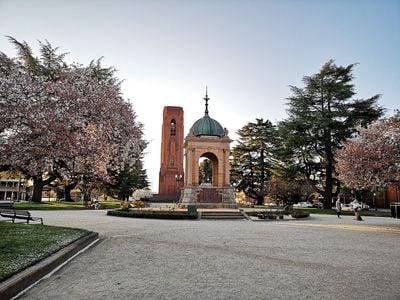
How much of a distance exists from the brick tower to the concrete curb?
60565 millimetres

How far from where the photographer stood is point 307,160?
37.1 metres

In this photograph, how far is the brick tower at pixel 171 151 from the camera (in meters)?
69.8

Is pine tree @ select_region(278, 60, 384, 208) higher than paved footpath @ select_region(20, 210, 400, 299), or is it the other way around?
pine tree @ select_region(278, 60, 384, 208)

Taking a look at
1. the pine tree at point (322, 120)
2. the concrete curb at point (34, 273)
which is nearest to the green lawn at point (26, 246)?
the concrete curb at point (34, 273)

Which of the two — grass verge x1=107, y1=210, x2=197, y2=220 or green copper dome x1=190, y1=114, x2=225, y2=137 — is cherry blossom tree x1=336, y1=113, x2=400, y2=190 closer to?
grass verge x1=107, y1=210, x2=197, y2=220

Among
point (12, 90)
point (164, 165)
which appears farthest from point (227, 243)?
point (164, 165)

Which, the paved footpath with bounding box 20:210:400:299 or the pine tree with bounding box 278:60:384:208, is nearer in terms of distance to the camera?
the paved footpath with bounding box 20:210:400:299

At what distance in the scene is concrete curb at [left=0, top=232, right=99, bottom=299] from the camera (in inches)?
192

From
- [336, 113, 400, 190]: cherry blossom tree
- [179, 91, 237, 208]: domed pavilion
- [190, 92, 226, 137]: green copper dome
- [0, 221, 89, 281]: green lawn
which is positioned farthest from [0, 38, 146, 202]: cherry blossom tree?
[190, 92, 226, 137]: green copper dome

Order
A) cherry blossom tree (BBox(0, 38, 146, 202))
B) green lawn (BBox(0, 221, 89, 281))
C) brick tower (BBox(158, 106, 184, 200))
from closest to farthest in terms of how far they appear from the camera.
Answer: green lawn (BBox(0, 221, 89, 281)) < cherry blossom tree (BBox(0, 38, 146, 202)) < brick tower (BBox(158, 106, 184, 200))

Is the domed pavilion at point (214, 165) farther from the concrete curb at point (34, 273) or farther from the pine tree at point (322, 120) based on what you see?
the concrete curb at point (34, 273)

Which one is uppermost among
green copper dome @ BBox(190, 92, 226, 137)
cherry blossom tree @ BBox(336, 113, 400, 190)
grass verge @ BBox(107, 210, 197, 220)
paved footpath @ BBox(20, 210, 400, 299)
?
green copper dome @ BBox(190, 92, 226, 137)

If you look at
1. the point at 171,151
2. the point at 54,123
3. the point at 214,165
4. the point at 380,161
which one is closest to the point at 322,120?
the point at 214,165

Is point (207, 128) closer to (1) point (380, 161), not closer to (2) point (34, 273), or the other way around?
(1) point (380, 161)
